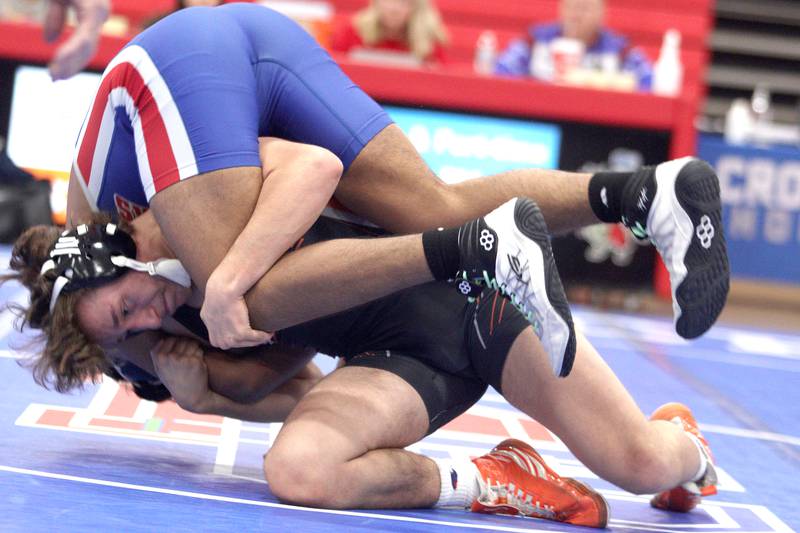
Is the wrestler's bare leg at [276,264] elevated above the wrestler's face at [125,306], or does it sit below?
above

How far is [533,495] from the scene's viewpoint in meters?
2.26

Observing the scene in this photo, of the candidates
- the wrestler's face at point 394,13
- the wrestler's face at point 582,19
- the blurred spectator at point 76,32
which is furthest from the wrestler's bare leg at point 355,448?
the wrestler's face at point 582,19

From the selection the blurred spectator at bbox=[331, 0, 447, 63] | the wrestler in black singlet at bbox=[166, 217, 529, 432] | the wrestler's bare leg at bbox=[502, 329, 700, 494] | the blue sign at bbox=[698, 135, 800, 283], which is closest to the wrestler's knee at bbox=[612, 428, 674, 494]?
the wrestler's bare leg at bbox=[502, 329, 700, 494]

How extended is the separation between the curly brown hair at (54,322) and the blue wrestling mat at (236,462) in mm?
177

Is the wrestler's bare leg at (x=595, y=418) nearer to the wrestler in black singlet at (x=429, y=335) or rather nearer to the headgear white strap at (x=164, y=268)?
the wrestler in black singlet at (x=429, y=335)

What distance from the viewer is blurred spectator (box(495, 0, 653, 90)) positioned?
6.40 meters

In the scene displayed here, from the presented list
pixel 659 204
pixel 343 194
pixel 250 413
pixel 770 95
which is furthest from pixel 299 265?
pixel 770 95

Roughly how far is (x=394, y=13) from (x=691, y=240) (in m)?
4.32

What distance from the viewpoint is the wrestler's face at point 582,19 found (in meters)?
6.62

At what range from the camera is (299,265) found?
214 centimetres

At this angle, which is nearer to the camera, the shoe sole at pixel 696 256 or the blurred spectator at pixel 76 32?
the shoe sole at pixel 696 256

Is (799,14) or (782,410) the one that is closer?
(782,410)

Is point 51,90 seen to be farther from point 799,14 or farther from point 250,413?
point 799,14

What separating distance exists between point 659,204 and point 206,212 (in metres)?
A: 0.84
